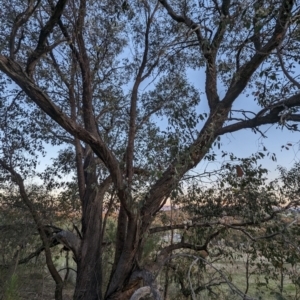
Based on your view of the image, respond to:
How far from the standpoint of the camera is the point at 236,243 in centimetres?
586

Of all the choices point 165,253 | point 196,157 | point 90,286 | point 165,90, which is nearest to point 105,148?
point 196,157

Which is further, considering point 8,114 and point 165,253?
point 8,114

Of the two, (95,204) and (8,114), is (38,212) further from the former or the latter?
(8,114)

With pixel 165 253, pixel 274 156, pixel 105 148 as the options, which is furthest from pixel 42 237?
pixel 274 156

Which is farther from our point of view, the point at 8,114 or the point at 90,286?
the point at 8,114

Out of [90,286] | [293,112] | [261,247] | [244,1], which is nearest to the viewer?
[244,1]

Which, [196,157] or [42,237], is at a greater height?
[196,157]

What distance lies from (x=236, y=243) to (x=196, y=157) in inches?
75.9

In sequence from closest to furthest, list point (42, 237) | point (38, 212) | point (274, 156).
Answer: point (274, 156) → point (42, 237) → point (38, 212)

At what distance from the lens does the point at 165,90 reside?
732cm

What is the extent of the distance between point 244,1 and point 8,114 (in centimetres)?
490

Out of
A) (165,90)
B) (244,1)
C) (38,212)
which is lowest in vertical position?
(38,212)

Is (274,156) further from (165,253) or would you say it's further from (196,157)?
(165,253)

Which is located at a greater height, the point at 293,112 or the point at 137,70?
the point at 137,70
